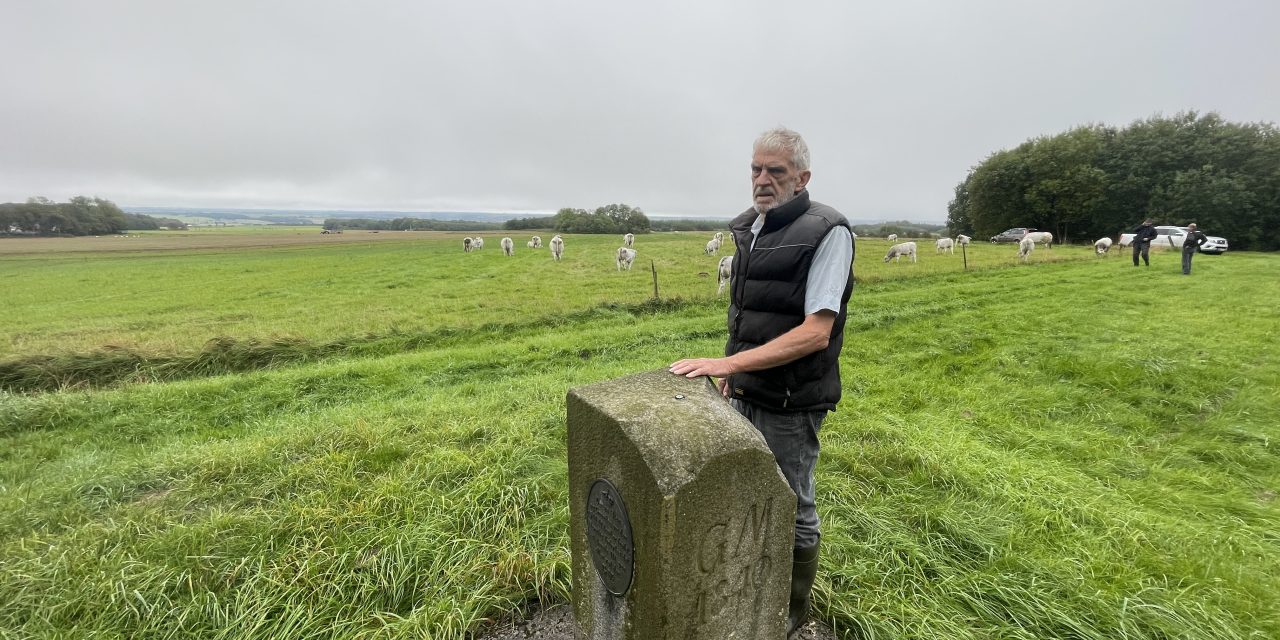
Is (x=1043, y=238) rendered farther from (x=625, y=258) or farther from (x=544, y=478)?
(x=544, y=478)

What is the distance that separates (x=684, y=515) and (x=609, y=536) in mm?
510

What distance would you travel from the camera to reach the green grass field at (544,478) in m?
2.96

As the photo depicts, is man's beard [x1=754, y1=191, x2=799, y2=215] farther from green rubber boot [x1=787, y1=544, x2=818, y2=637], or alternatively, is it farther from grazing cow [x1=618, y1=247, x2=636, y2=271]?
grazing cow [x1=618, y1=247, x2=636, y2=271]

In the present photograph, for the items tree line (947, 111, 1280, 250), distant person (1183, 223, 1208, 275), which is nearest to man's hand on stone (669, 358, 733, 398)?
distant person (1183, 223, 1208, 275)

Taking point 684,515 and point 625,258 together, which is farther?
point 625,258

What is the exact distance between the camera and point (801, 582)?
2789 mm

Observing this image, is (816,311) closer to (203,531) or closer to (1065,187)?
(203,531)

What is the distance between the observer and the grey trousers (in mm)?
2605

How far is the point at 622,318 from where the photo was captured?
12.9 m

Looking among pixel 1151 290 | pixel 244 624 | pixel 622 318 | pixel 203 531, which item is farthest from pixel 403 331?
pixel 1151 290

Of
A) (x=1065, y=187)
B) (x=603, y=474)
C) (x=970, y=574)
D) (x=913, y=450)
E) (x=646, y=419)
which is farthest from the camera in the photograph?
(x=1065, y=187)

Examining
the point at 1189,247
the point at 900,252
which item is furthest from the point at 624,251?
the point at 1189,247

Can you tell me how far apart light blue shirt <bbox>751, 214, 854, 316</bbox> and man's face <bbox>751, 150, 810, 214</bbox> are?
11.6 inches

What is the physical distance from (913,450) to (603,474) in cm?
378
